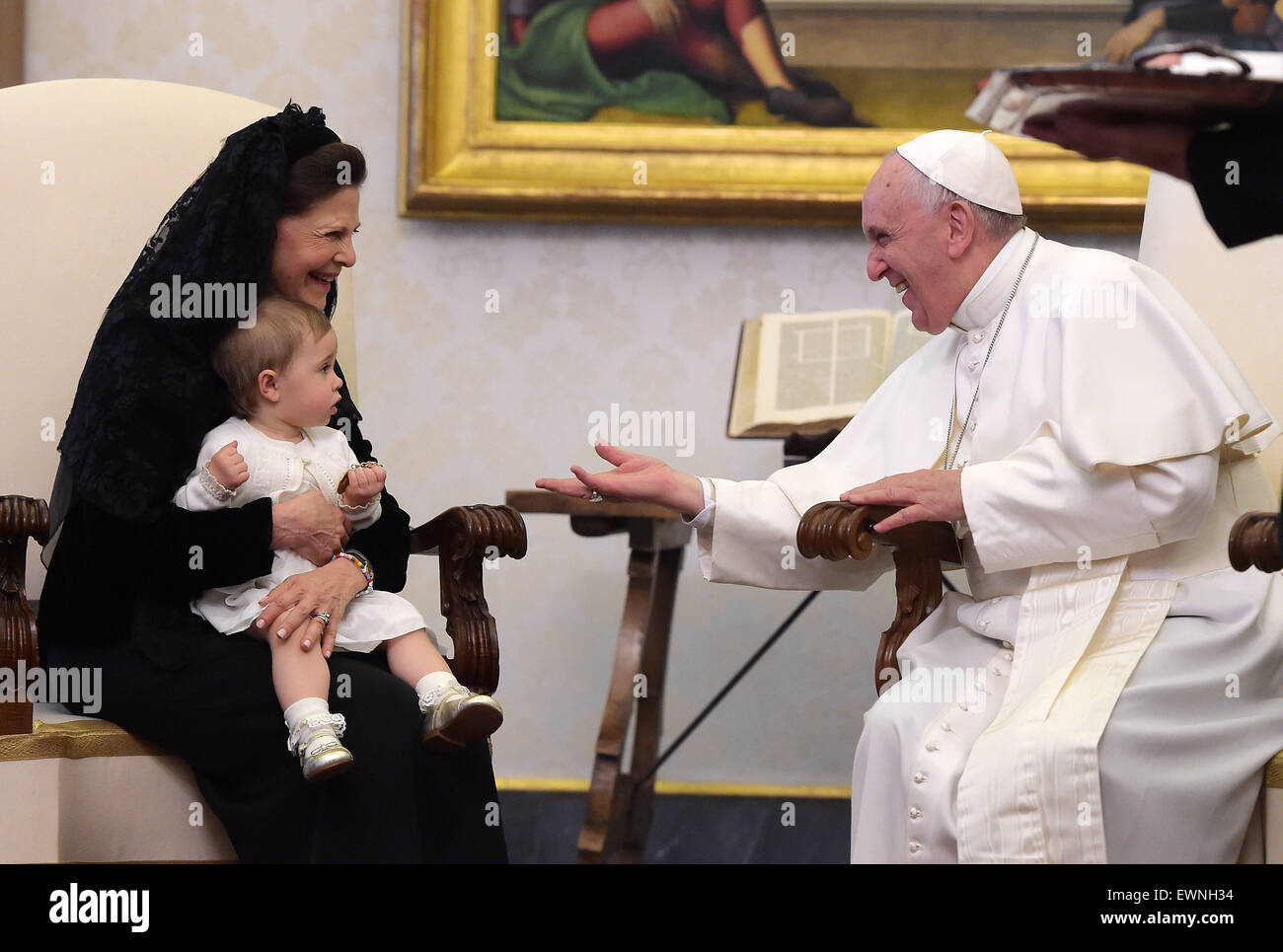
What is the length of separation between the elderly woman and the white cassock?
728 millimetres

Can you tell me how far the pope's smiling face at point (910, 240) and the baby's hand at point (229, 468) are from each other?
1177 mm

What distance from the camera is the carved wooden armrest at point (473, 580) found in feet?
8.11

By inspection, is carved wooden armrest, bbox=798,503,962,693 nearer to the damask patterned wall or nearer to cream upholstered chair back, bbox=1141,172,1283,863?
cream upholstered chair back, bbox=1141,172,1283,863

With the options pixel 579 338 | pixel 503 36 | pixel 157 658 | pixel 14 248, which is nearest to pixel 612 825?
pixel 579 338

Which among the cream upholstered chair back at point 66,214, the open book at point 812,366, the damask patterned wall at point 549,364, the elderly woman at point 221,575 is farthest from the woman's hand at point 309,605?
the damask patterned wall at point 549,364

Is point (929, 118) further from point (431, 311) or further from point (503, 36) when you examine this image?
point (431, 311)

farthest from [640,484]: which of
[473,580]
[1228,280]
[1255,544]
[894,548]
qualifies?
[1228,280]

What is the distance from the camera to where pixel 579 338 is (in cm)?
452

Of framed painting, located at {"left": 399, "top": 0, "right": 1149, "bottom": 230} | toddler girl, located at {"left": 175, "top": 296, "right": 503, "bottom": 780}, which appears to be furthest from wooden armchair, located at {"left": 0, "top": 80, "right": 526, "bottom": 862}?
framed painting, located at {"left": 399, "top": 0, "right": 1149, "bottom": 230}

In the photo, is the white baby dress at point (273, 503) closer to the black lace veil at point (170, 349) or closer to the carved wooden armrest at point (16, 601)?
the black lace veil at point (170, 349)

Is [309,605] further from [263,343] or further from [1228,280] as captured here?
[1228,280]

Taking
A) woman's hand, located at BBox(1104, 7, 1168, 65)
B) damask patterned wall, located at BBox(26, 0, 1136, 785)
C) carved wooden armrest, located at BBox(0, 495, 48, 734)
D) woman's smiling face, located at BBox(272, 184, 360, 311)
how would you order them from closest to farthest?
carved wooden armrest, located at BBox(0, 495, 48, 734) < woman's smiling face, located at BBox(272, 184, 360, 311) < woman's hand, located at BBox(1104, 7, 1168, 65) < damask patterned wall, located at BBox(26, 0, 1136, 785)

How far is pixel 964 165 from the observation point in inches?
104

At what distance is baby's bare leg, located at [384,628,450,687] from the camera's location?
240cm
